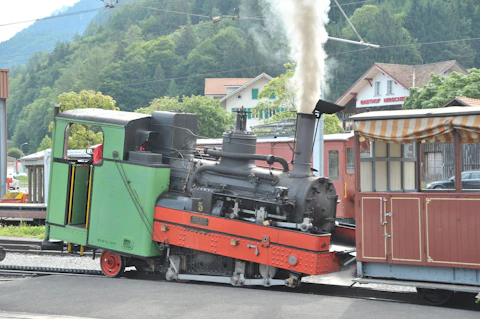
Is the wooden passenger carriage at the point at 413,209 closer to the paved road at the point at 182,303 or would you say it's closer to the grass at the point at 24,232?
the paved road at the point at 182,303

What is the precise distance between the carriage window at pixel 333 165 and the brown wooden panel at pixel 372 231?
9362 millimetres

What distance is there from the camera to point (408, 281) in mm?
8320

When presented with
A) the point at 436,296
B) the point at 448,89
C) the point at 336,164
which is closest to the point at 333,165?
the point at 336,164

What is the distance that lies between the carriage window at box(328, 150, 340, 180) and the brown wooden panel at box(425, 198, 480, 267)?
32.4ft

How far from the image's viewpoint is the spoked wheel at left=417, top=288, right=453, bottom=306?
823 centimetres

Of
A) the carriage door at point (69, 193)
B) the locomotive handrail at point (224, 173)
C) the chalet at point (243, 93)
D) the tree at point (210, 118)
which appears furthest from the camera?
the chalet at point (243, 93)

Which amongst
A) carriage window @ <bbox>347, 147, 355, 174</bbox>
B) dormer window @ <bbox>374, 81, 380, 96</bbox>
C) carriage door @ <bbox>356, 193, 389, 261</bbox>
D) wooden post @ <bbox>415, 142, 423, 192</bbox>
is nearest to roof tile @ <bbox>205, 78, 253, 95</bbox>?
dormer window @ <bbox>374, 81, 380, 96</bbox>

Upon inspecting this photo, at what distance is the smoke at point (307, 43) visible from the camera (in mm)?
9852

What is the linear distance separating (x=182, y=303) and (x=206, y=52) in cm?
9243

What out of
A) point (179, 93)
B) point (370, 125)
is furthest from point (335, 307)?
point (179, 93)

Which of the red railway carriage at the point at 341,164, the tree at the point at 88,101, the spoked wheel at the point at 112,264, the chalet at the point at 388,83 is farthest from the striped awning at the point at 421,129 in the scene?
the chalet at the point at 388,83

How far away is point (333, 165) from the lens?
18078 mm

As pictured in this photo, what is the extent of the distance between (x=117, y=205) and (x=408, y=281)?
5056mm

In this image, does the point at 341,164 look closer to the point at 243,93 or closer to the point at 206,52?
the point at 243,93
